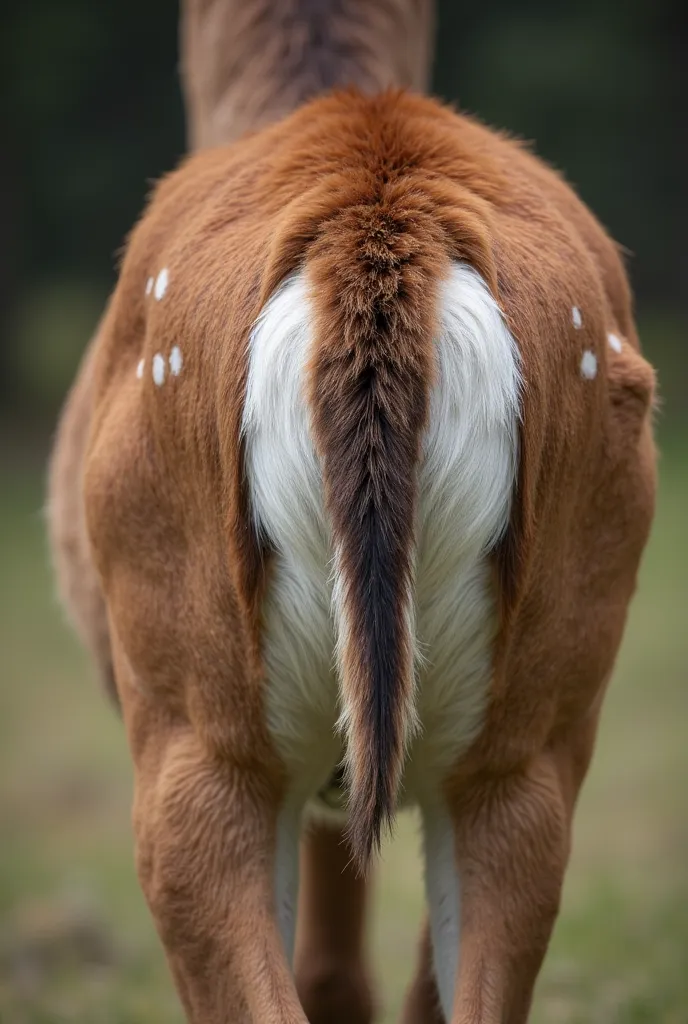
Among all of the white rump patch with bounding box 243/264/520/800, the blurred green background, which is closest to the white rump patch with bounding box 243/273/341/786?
the white rump patch with bounding box 243/264/520/800

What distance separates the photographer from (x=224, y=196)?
8.21 feet

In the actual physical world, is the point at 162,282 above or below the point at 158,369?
above

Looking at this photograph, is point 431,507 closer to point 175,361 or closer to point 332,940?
point 175,361

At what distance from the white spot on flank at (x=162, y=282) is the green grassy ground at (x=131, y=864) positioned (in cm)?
223

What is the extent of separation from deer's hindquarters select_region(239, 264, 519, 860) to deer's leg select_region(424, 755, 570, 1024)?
0.82ft

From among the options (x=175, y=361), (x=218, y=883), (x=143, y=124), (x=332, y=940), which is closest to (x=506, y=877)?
(x=218, y=883)

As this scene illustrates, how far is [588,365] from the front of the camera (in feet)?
7.59

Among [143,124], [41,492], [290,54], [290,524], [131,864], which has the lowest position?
[41,492]

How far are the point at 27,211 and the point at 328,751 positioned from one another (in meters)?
13.2

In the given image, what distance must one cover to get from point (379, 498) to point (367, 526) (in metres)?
0.04

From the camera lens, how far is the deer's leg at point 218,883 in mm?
2283

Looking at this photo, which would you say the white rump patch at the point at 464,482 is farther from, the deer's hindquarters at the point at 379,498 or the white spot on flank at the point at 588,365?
the white spot on flank at the point at 588,365

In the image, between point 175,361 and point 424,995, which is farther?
point 424,995

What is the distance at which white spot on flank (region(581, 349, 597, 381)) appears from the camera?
2305 millimetres
